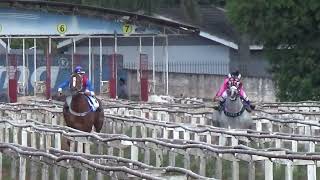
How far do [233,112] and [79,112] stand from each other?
351cm

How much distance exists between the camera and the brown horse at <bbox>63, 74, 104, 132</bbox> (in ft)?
68.4

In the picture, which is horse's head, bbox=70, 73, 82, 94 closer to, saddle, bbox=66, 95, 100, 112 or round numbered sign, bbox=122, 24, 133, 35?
saddle, bbox=66, 95, 100, 112

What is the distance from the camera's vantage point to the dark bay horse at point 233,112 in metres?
21.7

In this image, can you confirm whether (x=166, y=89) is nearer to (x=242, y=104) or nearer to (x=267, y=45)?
(x=267, y=45)

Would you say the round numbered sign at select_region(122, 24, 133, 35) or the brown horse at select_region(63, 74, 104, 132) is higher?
the round numbered sign at select_region(122, 24, 133, 35)

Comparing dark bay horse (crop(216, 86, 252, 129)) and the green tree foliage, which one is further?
the green tree foliage

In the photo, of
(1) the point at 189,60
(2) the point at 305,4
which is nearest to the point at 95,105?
(2) the point at 305,4

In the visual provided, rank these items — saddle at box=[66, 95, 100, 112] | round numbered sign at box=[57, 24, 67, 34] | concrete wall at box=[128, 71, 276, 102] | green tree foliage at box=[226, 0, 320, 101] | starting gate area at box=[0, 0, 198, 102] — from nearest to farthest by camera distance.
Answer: saddle at box=[66, 95, 100, 112], green tree foliage at box=[226, 0, 320, 101], starting gate area at box=[0, 0, 198, 102], round numbered sign at box=[57, 24, 67, 34], concrete wall at box=[128, 71, 276, 102]

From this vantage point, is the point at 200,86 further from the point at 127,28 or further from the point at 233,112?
the point at 233,112

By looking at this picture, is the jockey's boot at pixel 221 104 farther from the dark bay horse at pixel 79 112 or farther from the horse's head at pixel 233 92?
the dark bay horse at pixel 79 112

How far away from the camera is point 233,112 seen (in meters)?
21.9

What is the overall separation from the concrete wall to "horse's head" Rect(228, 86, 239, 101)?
21.1 m

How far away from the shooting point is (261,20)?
39.0m

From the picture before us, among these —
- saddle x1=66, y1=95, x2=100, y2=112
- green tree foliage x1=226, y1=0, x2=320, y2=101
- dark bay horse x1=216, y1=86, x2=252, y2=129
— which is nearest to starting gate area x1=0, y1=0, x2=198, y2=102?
green tree foliage x1=226, y1=0, x2=320, y2=101
